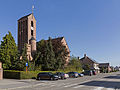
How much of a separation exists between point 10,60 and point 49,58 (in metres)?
10.1

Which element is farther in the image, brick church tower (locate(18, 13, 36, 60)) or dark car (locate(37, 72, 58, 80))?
brick church tower (locate(18, 13, 36, 60))

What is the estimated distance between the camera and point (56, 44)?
46812mm

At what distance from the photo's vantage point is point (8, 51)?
1345 inches

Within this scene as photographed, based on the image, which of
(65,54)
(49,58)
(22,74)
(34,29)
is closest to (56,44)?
(65,54)

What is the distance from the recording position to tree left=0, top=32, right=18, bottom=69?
33250 millimetres

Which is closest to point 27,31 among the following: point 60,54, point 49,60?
point 60,54

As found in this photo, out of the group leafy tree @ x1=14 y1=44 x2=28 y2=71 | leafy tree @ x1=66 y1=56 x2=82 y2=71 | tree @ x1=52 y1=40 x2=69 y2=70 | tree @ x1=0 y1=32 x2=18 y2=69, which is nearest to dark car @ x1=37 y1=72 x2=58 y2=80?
leafy tree @ x1=14 y1=44 x2=28 y2=71

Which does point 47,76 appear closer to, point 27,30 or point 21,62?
point 21,62

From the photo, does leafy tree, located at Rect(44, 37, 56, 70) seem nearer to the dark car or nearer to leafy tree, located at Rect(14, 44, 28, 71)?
leafy tree, located at Rect(14, 44, 28, 71)

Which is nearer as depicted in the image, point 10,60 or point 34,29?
point 10,60

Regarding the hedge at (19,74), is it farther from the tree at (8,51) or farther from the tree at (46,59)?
the tree at (46,59)

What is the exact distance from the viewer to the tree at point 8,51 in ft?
109

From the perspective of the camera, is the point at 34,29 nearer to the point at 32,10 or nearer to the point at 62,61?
the point at 32,10

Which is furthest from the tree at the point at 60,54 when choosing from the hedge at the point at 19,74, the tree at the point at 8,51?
the tree at the point at 8,51
